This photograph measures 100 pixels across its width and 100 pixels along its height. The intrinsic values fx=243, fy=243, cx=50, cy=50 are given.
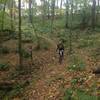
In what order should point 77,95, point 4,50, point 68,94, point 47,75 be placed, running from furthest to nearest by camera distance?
point 4,50
point 47,75
point 68,94
point 77,95


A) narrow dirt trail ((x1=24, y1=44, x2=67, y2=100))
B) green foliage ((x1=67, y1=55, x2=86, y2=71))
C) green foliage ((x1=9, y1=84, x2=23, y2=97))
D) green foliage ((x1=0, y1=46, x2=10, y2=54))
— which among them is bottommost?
green foliage ((x1=9, y1=84, x2=23, y2=97))

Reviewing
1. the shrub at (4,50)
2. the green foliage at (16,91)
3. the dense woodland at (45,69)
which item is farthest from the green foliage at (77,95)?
the shrub at (4,50)

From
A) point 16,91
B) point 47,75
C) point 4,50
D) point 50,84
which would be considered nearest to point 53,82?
point 50,84

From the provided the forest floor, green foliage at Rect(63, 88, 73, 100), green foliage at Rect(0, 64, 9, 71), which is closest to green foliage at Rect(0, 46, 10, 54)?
the forest floor

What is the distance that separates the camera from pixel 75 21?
42750 mm

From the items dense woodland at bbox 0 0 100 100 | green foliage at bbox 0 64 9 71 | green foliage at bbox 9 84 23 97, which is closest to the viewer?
dense woodland at bbox 0 0 100 100

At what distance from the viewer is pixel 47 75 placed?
59.7 feet

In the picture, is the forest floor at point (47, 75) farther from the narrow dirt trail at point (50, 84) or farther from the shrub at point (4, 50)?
the shrub at point (4, 50)

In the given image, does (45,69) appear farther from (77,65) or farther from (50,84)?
(50,84)

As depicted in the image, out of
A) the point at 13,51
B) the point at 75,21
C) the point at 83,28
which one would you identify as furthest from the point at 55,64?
the point at 75,21

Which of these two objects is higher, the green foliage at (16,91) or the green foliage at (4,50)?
the green foliage at (4,50)

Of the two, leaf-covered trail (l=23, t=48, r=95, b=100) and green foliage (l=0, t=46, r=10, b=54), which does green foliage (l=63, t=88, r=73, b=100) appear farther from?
green foliage (l=0, t=46, r=10, b=54)

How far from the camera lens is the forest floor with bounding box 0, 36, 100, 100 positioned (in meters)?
14.6

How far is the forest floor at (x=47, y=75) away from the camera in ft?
47.8
